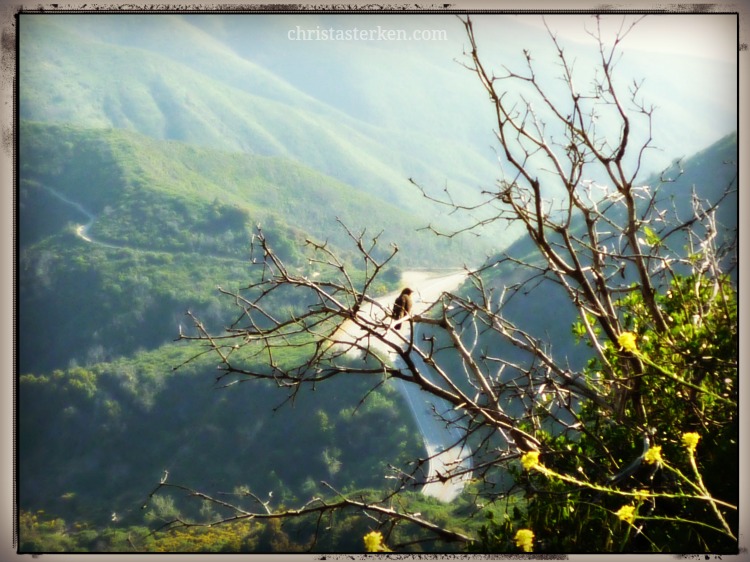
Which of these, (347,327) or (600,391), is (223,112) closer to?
(347,327)

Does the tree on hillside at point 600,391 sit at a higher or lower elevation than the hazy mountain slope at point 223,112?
lower

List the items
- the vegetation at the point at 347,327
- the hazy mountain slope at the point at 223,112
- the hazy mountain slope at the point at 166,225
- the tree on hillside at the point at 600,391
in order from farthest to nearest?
the hazy mountain slope at the point at 223,112 < the hazy mountain slope at the point at 166,225 < the vegetation at the point at 347,327 < the tree on hillside at the point at 600,391

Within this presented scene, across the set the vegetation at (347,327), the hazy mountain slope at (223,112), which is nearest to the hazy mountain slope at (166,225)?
the vegetation at (347,327)

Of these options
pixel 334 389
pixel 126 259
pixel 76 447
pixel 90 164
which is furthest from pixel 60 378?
pixel 90 164

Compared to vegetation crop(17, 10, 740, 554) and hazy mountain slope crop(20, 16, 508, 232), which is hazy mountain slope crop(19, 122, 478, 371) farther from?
hazy mountain slope crop(20, 16, 508, 232)

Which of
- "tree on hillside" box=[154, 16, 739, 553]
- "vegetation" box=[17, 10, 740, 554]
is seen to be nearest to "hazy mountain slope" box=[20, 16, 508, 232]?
"vegetation" box=[17, 10, 740, 554]

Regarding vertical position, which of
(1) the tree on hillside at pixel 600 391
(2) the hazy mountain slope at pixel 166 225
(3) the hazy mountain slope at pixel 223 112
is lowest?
(1) the tree on hillside at pixel 600 391

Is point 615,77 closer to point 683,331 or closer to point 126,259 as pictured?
point 683,331

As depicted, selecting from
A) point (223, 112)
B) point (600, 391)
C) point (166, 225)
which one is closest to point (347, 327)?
point (600, 391)

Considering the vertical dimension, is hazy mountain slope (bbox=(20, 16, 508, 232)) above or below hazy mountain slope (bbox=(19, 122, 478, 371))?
above

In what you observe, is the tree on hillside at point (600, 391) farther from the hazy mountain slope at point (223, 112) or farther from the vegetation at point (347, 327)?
the hazy mountain slope at point (223, 112)

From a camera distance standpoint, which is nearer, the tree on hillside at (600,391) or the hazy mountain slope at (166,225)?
the tree on hillside at (600,391)
